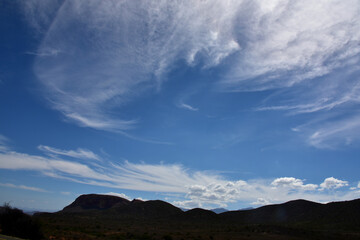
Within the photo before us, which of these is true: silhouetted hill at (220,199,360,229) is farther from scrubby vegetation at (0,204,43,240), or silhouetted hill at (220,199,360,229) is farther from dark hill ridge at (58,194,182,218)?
scrubby vegetation at (0,204,43,240)

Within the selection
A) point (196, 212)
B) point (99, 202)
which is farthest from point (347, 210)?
point (99, 202)

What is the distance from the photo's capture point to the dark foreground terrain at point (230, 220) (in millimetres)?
48625

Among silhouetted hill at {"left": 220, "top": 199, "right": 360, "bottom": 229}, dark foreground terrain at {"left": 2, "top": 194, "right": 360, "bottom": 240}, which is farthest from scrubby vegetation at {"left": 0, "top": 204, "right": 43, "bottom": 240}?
silhouetted hill at {"left": 220, "top": 199, "right": 360, "bottom": 229}

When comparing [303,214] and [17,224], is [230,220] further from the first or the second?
[17,224]

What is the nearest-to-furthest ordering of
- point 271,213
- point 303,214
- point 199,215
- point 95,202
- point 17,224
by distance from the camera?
point 17,224 < point 303,214 < point 199,215 < point 271,213 < point 95,202

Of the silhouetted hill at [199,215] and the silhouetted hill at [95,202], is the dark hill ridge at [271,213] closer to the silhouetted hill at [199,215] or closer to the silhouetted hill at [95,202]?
the silhouetted hill at [199,215]

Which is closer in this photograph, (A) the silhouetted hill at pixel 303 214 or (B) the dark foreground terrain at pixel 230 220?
(B) the dark foreground terrain at pixel 230 220

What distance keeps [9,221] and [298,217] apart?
279 feet

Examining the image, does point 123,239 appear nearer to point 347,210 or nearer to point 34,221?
point 34,221

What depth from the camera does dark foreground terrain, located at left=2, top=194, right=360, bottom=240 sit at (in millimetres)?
48625

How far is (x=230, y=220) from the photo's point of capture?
8819 centimetres

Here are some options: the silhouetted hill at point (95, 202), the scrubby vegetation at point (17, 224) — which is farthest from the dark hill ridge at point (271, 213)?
the scrubby vegetation at point (17, 224)

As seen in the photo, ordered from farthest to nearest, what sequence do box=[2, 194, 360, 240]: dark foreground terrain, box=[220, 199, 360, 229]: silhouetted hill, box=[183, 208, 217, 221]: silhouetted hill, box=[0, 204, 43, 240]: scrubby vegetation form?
1. box=[183, 208, 217, 221]: silhouetted hill
2. box=[220, 199, 360, 229]: silhouetted hill
3. box=[2, 194, 360, 240]: dark foreground terrain
4. box=[0, 204, 43, 240]: scrubby vegetation

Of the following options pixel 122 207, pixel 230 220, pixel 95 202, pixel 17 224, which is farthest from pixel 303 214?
pixel 95 202
